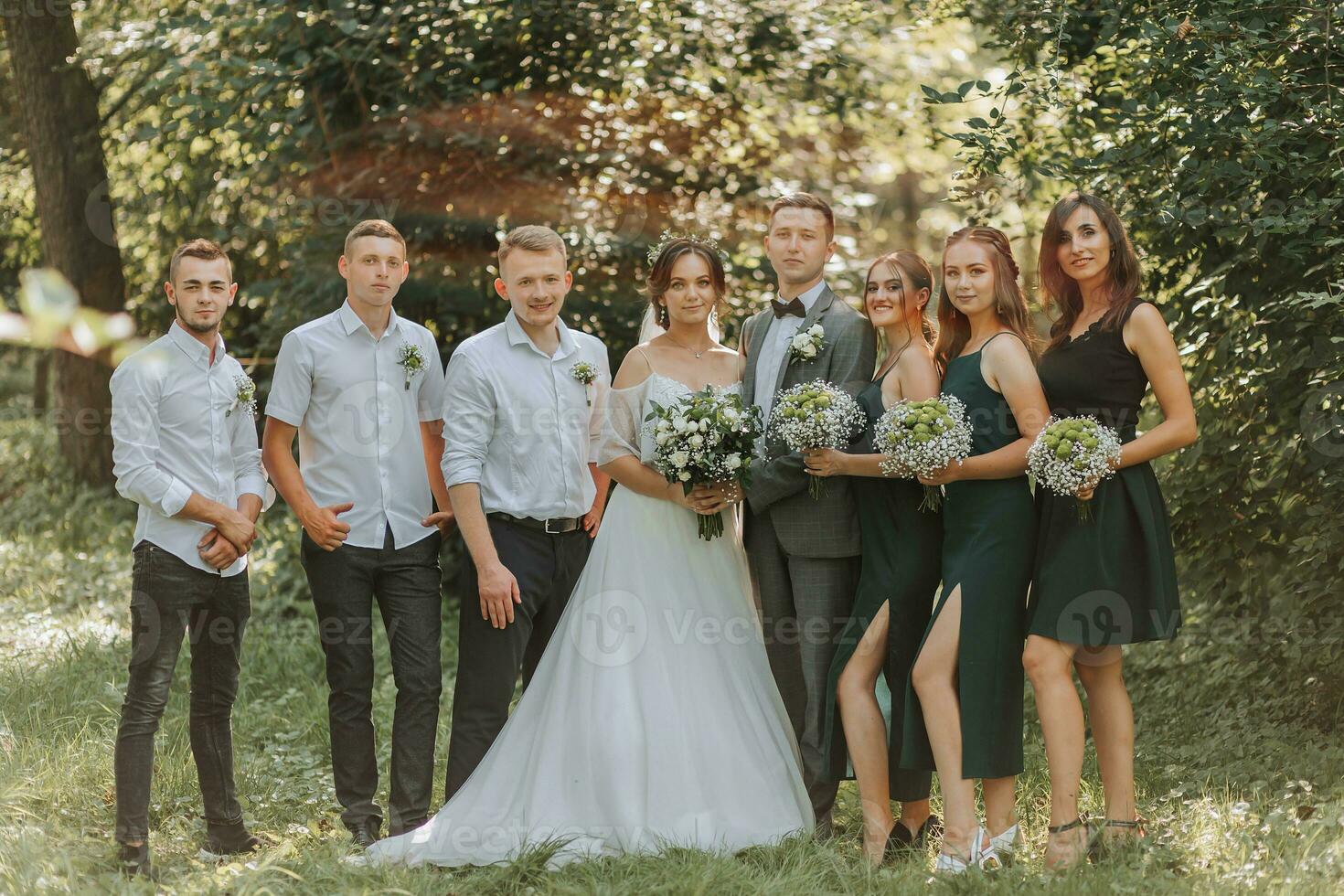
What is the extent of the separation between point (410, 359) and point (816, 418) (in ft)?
5.24

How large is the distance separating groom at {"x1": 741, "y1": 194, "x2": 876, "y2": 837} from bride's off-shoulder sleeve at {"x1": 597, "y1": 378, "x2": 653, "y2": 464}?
427 millimetres

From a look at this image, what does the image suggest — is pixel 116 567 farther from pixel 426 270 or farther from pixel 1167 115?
pixel 1167 115

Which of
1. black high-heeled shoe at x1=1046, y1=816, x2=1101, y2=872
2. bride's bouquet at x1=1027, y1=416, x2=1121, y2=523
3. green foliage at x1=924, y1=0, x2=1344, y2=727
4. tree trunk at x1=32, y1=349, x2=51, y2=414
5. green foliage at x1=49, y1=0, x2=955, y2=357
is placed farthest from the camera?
tree trunk at x1=32, y1=349, x2=51, y2=414

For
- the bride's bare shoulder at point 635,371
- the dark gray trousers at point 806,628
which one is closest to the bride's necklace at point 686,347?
the bride's bare shoulder at point 635,371

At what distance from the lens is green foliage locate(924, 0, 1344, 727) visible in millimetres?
5000

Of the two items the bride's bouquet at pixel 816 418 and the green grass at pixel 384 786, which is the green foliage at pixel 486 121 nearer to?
the green grass at pixel 384 786

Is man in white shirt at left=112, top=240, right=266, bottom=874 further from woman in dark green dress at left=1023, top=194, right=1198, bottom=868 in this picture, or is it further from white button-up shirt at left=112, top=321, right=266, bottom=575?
woman in dark green dress at left=1023, top=194, right=1198, bottom=868

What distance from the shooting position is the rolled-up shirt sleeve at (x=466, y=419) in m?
4.61

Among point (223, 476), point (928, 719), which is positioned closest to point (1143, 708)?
point (928, 719)

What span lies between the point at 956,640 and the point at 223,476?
107 inches

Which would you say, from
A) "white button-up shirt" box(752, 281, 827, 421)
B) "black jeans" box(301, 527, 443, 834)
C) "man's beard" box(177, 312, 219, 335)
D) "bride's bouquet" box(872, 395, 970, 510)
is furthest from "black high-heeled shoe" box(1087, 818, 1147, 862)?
"man's beard" box(177, 312, 219, 335)

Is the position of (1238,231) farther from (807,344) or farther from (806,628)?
(806,628)

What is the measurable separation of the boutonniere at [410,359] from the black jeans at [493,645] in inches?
26.3

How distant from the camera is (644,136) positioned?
8.21 meters
